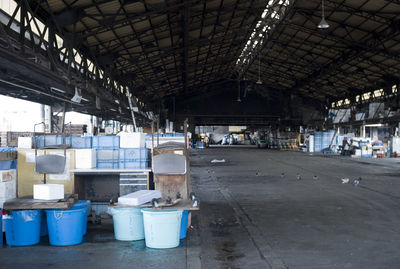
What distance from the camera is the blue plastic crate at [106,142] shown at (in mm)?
8336

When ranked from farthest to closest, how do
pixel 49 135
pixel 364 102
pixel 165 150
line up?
pixel 364 102
pixel 49 135
pixel 165 150

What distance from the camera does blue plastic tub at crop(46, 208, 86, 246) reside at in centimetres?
621

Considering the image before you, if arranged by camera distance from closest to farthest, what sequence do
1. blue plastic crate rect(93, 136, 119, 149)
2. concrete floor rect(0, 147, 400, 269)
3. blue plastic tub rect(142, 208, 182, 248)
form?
concrete floor rect(0, 147, 400, 269) < blue plastic tub rect(142, 208, 182, 248) < blue plastic crate rect(93, 136, 119, 149)

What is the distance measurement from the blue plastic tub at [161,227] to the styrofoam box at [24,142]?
3286mm

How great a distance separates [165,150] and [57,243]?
95.7 inches

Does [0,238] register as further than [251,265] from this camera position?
Yes

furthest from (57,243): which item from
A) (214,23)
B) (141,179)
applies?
(214,23)

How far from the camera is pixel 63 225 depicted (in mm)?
6254

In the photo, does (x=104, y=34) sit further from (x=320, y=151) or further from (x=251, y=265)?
(x=320, y=151)

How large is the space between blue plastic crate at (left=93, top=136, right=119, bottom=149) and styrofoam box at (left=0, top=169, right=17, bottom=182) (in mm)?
1597

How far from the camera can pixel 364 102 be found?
36094mm

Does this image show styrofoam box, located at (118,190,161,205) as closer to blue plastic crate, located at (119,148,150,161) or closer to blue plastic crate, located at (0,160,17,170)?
blue plastic crate, located at (119,148,150,161)

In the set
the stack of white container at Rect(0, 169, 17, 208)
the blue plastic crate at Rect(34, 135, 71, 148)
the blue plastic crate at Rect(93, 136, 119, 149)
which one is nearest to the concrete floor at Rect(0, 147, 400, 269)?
the stack of white container at Rect(0, 169, 17, 208)

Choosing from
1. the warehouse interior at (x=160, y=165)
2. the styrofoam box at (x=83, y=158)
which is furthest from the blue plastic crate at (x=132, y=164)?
the styrofoam box at (x=83, y=158)
